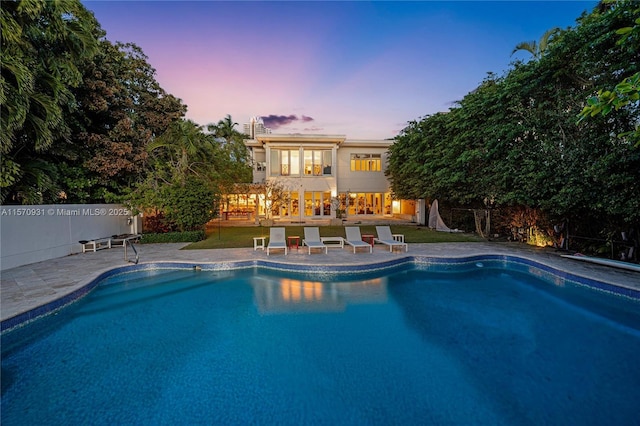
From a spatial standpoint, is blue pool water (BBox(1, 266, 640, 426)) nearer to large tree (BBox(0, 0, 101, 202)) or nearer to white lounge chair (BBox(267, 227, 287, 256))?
white lounge chair (BBox(267, 227, 287, 256))

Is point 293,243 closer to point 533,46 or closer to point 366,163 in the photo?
point 366,163

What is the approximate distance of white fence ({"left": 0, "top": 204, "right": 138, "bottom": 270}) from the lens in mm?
8516

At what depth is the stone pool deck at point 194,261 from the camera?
656cm

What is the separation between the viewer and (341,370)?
458 cm

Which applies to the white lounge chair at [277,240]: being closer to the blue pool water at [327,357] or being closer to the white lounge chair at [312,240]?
the white lounge chair at [312,240]

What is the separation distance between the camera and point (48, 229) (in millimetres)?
9953

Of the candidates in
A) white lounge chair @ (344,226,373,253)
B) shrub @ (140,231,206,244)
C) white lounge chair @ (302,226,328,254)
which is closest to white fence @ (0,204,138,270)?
shrub @ (140,231,206,244)

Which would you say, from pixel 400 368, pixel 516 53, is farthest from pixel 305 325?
pixel 516 53

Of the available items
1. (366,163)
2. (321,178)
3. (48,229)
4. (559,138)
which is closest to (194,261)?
(48,229)

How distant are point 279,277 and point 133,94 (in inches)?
508

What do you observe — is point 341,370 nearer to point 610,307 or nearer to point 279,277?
point 279,277

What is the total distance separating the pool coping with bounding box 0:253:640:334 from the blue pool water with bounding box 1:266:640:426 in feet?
0.82

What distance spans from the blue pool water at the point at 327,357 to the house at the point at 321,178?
14759 mm

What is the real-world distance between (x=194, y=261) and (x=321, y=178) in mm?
15250
